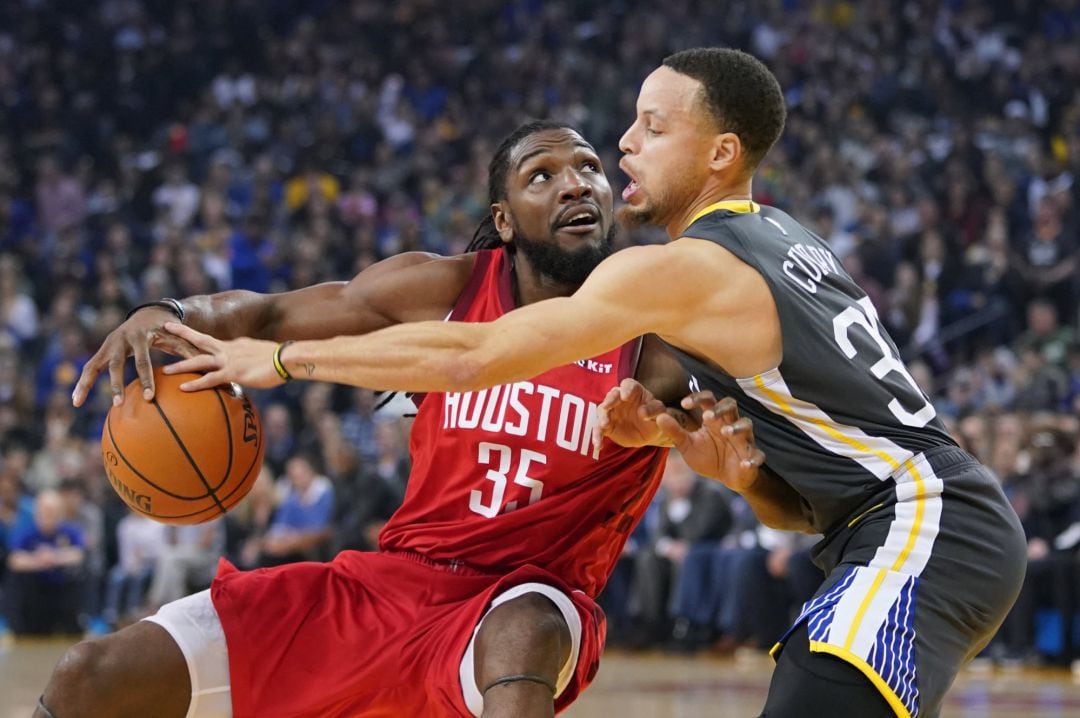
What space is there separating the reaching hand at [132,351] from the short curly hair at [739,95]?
1.53 metres

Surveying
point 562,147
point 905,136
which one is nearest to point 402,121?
point 905,136

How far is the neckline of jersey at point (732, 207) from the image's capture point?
337 centimetres

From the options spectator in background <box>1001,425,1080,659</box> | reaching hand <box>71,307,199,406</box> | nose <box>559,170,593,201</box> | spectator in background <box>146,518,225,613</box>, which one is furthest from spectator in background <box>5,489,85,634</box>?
nose <box>559,170,593,201</box>

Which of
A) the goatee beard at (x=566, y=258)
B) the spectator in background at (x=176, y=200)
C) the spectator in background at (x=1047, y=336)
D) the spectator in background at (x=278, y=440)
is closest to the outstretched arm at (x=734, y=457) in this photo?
the goatee beard at (x=566, y=258)

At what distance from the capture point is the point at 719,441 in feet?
11.1

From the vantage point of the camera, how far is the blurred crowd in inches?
442

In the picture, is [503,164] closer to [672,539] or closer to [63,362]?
[672,539]

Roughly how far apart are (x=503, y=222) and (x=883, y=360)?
1.60 metres

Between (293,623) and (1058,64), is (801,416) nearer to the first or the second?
(293,623)

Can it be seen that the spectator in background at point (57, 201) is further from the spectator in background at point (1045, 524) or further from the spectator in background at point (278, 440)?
the spectator in background at point (1045, 524)

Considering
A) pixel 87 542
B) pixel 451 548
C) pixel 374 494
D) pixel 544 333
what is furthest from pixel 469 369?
pixel 87 542

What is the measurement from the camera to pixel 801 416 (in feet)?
10.6

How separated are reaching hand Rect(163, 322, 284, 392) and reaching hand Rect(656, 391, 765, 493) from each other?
916 millimetres

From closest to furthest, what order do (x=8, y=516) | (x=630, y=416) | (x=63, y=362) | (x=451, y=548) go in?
(x=630, y=416)
(x=451, y=548)
(x=8, y=516)
(x=63, y=362)
